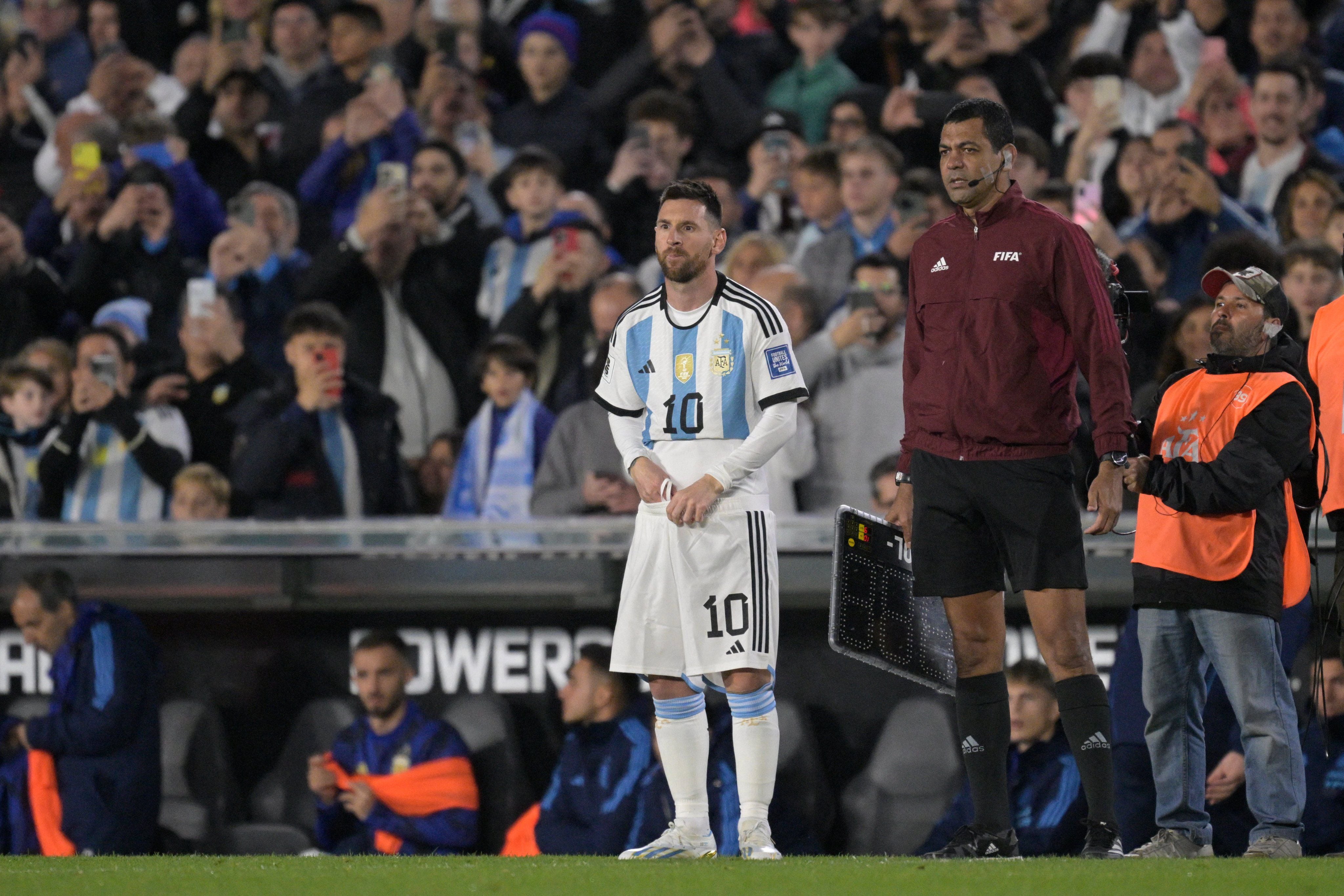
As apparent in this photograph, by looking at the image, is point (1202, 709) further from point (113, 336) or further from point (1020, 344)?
point (113, 336)

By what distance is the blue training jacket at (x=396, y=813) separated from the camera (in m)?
6.96

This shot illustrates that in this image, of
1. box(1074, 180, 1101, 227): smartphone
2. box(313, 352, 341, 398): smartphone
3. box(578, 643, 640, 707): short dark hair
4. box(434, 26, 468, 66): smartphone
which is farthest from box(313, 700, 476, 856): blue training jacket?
box(434, 26, 468, 66): smartphone

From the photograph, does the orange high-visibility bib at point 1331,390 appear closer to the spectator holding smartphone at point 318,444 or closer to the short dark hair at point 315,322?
the spectator holding smartphone at point 318,444

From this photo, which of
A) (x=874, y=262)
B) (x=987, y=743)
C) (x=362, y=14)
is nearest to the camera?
(x=987, y=743)

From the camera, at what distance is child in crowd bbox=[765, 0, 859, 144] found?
405 inches

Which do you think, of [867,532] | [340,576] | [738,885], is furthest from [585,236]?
[738,885]

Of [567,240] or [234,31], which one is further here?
[234,31]

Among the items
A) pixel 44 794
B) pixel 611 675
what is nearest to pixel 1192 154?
pixel 611 675

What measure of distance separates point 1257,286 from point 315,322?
4721 mm

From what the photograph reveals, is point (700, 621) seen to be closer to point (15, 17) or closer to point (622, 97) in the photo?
point (622, 97)

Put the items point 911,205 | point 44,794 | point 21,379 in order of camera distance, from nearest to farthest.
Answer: point 44,794 → point 21,379 → point 911,205

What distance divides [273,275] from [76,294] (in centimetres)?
125

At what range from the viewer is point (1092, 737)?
4.56m

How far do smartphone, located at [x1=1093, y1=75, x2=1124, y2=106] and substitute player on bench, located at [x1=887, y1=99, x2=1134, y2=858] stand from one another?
16.8 ft
